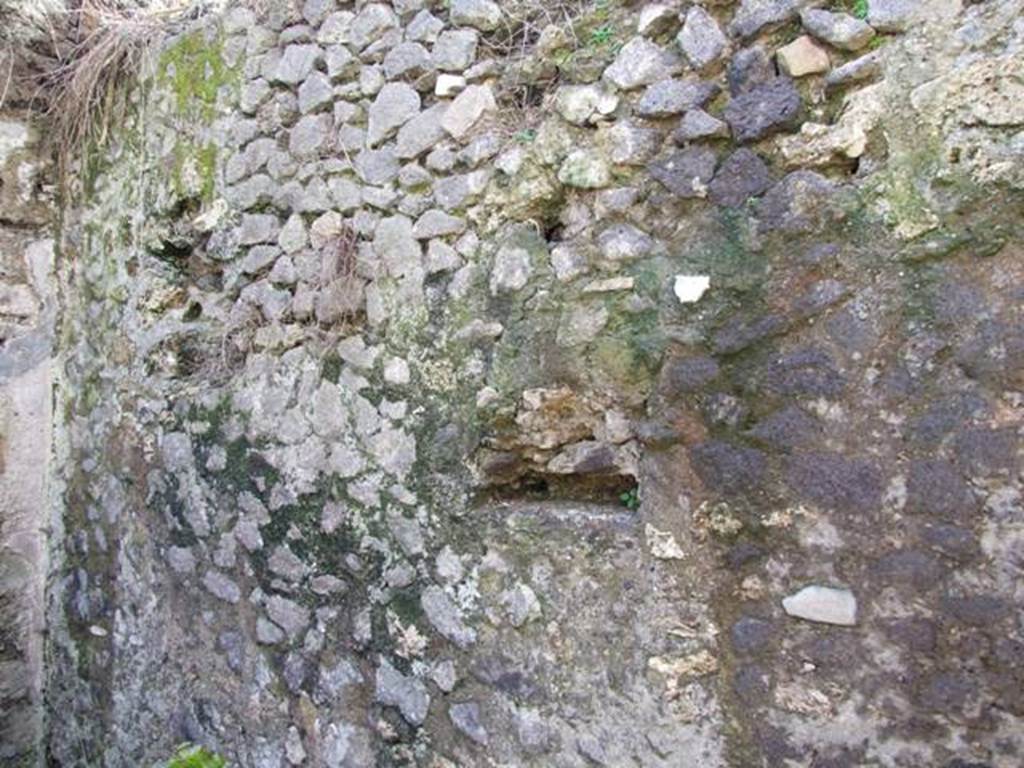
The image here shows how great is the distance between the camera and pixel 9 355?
10.6 feet

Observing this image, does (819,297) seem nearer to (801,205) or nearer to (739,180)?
(801,205)

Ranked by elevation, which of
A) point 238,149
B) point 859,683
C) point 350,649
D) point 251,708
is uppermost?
point 238,149

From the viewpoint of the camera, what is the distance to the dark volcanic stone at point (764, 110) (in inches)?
62.4

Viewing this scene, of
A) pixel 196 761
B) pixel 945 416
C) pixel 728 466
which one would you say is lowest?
pixel 196 761

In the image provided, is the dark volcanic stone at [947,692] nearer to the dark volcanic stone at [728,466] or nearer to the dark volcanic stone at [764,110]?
the dark volcanic stone at [728,466]

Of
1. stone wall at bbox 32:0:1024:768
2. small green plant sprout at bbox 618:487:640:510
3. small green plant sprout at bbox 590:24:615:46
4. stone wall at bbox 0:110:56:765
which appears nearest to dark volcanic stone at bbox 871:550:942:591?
stone wall at bbox 32:0:1024:768

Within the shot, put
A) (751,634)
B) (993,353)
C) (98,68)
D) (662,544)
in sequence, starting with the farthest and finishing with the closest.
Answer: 1. (98,68)
2. (662,544)
3. (751,634)
4. (993,353)

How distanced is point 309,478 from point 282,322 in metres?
0.47

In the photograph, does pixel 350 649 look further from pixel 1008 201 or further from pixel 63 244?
pixel 63 244

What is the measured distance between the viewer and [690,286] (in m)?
1.66

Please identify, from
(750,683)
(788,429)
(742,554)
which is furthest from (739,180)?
(750,683)

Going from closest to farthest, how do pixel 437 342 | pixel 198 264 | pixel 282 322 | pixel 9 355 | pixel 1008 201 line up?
pixel 1008 201, pixel 437 342, pixel 282 322, pixel 198 264, pixel 9 355

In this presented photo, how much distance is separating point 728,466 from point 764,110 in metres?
0.68

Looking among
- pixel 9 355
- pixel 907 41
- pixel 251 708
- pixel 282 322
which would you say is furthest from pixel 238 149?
pixel 907 41
